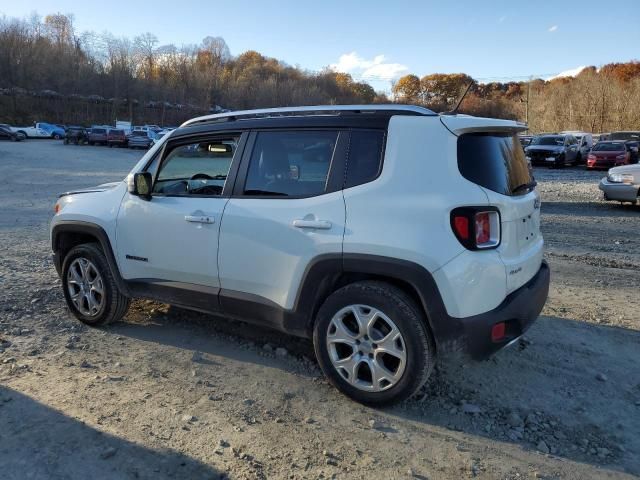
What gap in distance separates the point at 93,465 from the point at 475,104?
7868 centimetres

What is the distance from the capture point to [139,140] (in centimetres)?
4112

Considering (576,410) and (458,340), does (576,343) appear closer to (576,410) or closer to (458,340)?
(576,410)

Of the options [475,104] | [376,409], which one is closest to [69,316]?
[376,409]

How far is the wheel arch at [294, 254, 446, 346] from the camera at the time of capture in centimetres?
309

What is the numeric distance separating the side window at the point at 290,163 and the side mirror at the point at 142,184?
100 cm

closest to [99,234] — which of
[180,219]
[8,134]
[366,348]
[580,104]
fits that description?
[180,219]

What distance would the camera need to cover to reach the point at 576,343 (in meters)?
4.38

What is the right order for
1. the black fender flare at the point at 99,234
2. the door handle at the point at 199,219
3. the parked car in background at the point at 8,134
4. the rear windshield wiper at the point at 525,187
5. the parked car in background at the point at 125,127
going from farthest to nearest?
the parked car in background at the point at 8,134
the parked car in background at the point at 125,127
the black fender flare at the point at 99,234
the door handle at the point at 199,219
the rear windshield wiper at the point at 525,187

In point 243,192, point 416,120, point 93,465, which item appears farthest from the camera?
point 243,192

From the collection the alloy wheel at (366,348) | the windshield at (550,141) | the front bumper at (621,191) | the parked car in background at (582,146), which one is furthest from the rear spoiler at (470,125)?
the parked car in background at (582,146)

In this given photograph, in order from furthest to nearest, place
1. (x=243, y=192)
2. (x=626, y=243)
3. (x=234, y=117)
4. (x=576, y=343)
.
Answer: (x=626, y=243) < (x=576, y=343) < (x=234, y=117) < (x=243, y=192)

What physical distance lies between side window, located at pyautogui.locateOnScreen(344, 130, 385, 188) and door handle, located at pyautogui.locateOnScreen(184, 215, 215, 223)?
1.14 metres

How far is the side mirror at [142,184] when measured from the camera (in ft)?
14.0

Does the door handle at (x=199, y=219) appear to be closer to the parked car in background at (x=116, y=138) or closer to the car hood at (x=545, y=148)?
the car hood at (x=545, y=148)
